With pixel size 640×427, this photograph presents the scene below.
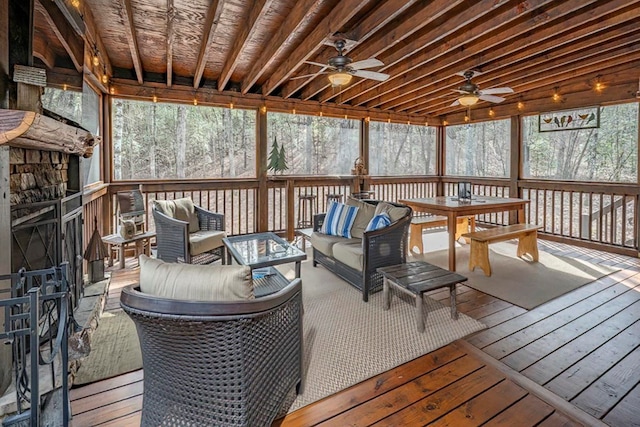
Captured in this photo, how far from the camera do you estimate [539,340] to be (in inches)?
106

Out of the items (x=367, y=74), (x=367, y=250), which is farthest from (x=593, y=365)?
(x=367, y=74)

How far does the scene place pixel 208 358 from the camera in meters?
1.49

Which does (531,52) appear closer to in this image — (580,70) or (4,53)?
(580,70)

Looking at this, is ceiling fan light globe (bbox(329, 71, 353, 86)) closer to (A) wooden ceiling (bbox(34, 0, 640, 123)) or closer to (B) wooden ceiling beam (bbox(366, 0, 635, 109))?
(A) wooden ceiling (bbox(34, 0, 640, 123))

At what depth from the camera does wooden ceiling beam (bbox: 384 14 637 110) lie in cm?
349

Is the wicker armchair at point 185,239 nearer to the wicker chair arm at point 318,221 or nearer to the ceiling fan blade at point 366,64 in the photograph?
the wicker chair arm at point 318,221

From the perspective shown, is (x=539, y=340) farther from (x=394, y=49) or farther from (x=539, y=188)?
(x=539, y=188)

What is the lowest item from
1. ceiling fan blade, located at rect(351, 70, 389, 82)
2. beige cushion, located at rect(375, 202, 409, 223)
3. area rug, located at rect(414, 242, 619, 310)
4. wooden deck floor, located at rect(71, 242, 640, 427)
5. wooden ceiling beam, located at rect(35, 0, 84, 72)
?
wooden deck floor, located at rect(71, 242, 640, 427)

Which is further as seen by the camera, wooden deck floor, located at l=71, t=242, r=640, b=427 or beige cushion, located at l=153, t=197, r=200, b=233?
beige cushion, located at l=153, t=197, r=200, b=233

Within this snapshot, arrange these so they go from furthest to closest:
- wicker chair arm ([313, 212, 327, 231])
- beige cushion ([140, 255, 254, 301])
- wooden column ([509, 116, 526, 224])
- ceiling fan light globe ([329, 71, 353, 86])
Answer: wooden column ([509, 116, 526, 224]), wicker chair arm ([313, 212, 327, 231]), ceiling fan light globe ([329, 71, 353, 86]), beige cushion ([140, 255, 254, 301])

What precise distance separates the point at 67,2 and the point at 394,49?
339 centimetres

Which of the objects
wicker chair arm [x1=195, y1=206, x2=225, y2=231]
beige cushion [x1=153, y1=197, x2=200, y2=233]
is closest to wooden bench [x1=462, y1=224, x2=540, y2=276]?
wicker chair arm [x1=195, y1=206, x2=225, y2=231]

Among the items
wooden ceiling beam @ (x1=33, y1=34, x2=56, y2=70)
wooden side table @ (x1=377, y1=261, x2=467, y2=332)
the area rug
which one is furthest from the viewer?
the area rug

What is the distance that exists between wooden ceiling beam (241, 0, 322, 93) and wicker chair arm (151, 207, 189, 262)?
2.22 m
